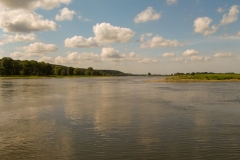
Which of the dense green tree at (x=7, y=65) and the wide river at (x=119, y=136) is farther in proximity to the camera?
the dense green tree at (x=7, y=65)

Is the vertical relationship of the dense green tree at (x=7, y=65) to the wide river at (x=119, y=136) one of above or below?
above

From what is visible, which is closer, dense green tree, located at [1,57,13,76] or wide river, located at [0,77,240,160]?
wide river, located at [0,77,240,160]

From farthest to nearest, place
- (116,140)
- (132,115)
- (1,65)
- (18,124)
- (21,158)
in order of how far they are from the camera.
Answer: (1,65) → (132,115) → (18,124) → (116,140) → (21,158)

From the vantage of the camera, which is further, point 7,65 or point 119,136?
point 7,65

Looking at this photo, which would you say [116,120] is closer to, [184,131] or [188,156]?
[184,131]

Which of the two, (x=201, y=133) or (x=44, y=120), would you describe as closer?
(x=201, y=133)

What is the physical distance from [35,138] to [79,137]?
3276 millimetres

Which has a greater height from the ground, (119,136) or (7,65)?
(7,65)

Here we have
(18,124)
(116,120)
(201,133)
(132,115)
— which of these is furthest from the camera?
(132,115)

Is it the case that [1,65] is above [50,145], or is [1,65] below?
above

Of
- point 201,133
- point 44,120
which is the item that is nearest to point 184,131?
point 201,133

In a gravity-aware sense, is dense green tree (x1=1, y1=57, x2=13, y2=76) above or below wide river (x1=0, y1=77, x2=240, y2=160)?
above

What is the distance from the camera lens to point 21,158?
1323cm

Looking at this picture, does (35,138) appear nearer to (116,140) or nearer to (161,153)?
(116,140)
